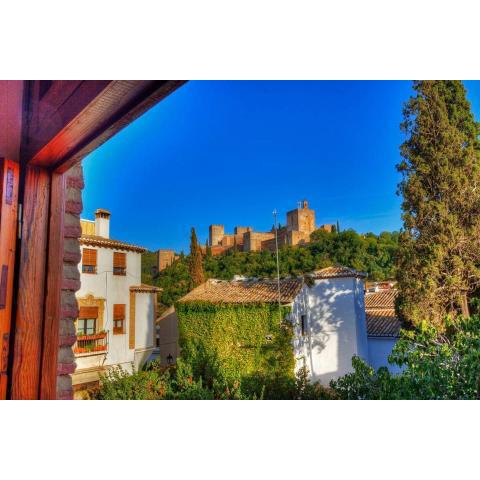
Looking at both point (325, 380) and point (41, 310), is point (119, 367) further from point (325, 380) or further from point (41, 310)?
point (41, 310)

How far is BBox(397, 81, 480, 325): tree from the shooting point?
2.84m

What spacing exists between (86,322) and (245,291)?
1444 mm

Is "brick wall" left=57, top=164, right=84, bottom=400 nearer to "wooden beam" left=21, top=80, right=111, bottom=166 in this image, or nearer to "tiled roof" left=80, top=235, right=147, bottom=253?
"wooden beam" left=21, top=80, right=111, bottom=166

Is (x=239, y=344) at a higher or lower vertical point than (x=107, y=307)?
lower

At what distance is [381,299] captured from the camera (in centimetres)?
309

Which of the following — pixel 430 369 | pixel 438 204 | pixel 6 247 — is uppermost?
pixel 438 204

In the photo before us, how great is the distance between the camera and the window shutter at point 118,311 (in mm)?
3236

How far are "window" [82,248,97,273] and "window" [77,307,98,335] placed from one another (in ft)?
1.02

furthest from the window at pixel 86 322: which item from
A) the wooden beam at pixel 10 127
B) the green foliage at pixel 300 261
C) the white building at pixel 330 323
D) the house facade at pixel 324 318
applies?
the wooden beam at pixel 10 127

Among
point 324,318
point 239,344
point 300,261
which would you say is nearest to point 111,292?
point 239,344

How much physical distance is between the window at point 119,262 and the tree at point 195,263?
0.55 meters

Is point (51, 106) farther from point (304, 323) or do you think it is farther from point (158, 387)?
point (304, 323)

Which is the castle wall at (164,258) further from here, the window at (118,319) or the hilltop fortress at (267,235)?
the window at (118,319)
